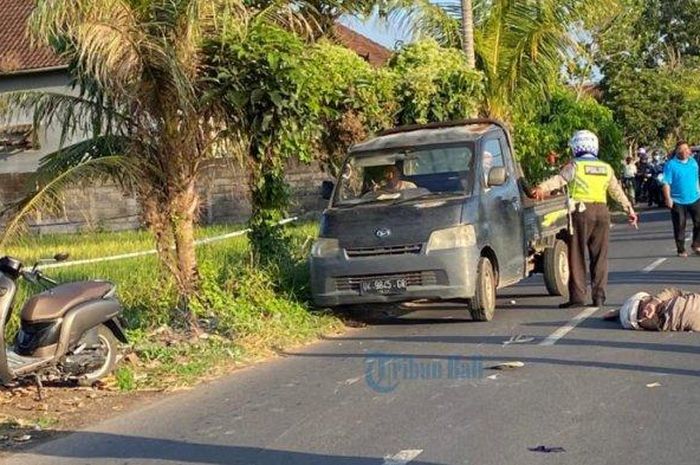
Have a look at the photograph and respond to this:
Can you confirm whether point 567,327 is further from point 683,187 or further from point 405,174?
point 683,187

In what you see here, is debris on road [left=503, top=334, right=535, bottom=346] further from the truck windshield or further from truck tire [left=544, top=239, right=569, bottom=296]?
truck tire [left=544, top=239, right=569, bottom=296]

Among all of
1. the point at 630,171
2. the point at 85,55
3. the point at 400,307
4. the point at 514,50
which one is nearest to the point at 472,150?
the point at 400,307

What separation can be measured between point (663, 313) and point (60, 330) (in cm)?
546

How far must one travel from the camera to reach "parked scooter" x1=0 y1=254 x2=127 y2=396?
884 centimetres

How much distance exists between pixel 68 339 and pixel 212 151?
344 centimetres

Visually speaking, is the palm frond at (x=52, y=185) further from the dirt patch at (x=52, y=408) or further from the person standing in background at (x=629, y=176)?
the person standing in background at (x=629, y=176)

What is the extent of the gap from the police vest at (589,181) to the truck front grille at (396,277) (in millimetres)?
2001

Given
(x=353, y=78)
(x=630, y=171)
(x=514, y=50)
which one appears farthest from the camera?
(x=630, y=171)

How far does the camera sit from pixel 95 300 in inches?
372

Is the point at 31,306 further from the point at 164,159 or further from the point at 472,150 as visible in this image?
the point at 472,150

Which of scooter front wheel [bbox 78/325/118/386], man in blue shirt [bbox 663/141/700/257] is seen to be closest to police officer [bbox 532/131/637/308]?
man in blue shirt [bbox 663/141/700/257]

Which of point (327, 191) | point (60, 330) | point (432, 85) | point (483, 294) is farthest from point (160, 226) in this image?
point (432, 85)

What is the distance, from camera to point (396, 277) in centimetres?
1172

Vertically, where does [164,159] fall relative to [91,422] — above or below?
above
